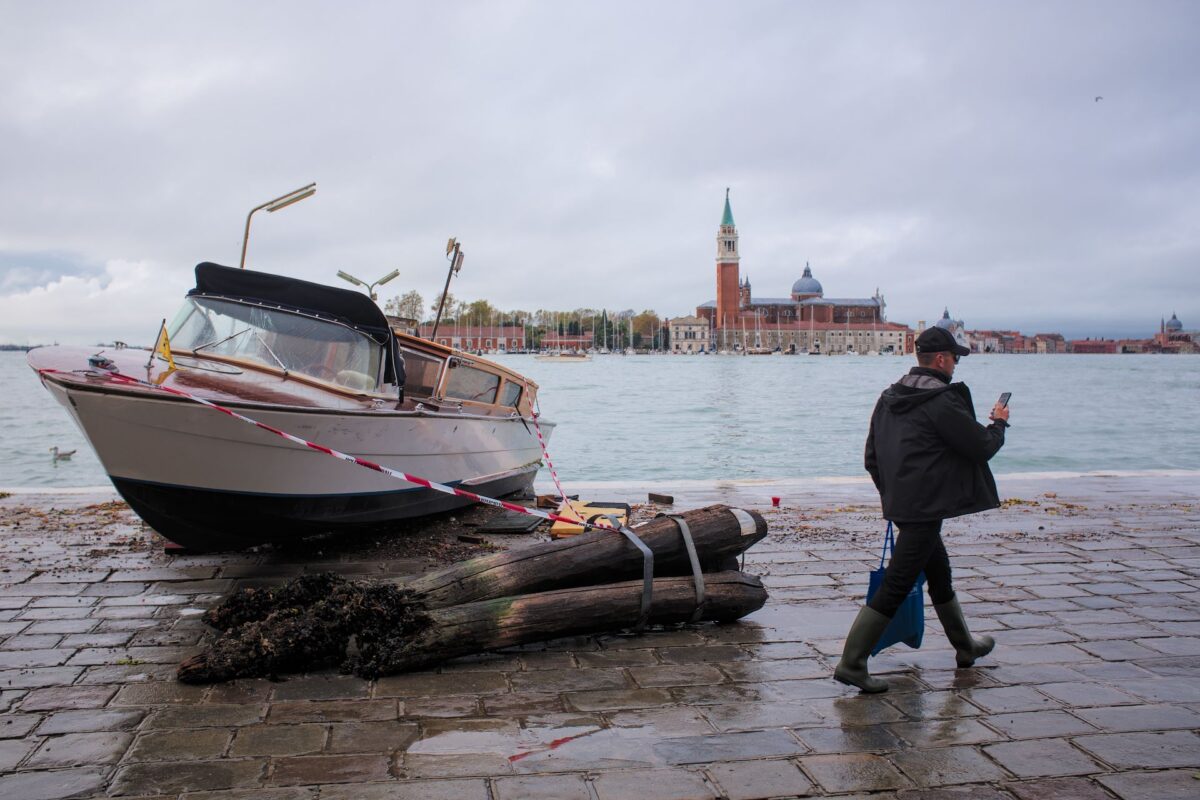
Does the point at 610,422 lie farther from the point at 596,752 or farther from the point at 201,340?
the point at 596,752

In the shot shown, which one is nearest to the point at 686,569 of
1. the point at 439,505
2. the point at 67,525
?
the point at 439,505

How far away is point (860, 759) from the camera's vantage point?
381 centimetres

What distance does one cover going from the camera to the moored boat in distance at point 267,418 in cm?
689

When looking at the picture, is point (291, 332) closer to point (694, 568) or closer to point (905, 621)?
point (694, 568)

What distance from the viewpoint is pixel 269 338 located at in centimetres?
866

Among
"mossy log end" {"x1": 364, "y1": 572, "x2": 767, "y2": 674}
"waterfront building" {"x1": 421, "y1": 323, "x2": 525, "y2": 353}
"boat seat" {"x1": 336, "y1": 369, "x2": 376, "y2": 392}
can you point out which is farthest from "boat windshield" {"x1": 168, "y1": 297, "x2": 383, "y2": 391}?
"waterfront building" {"x1": 421, "y1": 323, "x2": 525, "y2": 353}

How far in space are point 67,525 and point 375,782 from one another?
7183 millimetres

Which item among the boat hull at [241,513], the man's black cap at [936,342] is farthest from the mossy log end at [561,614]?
the boat hull at [241,513]

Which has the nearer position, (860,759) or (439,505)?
(860,759)

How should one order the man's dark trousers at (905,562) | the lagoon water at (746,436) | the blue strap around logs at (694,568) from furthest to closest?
the lagoon water at (746,436) → the blue strap around logs at (694,568) → the man's dark trousers at (905,562)

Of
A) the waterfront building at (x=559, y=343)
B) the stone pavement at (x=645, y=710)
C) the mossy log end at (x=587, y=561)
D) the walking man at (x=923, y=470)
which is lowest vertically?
the stone pavement at (x=645, y=710)

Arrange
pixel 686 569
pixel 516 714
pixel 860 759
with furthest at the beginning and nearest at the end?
pixel 686 569, pixel 516 714, pixel 860 759

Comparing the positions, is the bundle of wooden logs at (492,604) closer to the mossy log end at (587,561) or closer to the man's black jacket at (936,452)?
the mossy log end at (587,561)

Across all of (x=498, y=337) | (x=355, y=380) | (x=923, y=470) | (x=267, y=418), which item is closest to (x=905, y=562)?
(x=923, y=470)
